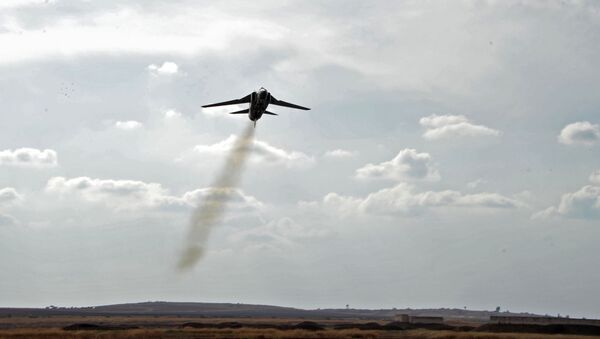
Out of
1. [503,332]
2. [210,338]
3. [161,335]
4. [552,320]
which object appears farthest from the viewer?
[552,320]

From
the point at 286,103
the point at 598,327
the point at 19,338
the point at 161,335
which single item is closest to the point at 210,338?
the point at 161,335

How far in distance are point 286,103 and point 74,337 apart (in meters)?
40.1

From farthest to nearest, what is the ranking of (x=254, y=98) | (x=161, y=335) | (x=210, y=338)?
(x=161, y=335), (x=210, y=338), (x=254, y=98)

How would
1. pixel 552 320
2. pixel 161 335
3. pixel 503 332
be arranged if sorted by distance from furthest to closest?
1. pixel 552 320
2. pixel 503 332
3. pixel 161 335

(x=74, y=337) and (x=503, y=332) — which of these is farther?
(x=503, y=332)

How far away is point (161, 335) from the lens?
93938 mm

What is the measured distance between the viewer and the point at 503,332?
106m

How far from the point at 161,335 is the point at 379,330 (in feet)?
116

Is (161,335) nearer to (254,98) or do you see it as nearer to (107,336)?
(107,336)

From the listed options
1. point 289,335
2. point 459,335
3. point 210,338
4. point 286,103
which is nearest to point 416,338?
point 459,335

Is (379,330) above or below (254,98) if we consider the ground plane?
below

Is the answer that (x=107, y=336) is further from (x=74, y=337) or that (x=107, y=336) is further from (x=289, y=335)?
(x=289, y=335)

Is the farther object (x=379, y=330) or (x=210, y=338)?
(x=379, y=330)

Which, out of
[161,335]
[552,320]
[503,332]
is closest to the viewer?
[161,335]
